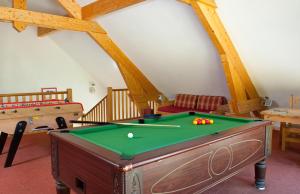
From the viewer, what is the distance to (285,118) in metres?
3.57

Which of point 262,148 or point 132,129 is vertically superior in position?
point 132,129

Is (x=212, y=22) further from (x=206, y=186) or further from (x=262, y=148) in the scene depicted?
(x=206, y=186)

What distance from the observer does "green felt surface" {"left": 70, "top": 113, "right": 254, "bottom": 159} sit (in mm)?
1722

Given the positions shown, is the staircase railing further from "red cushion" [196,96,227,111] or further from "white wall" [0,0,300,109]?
"red cushion" [196,96,227,111]

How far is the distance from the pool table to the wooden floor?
426mm

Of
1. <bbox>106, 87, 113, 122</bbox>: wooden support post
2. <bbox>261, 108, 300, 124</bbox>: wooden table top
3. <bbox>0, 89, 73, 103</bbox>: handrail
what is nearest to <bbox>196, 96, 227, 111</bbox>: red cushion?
<bbox>261, 108, 300, 124</bbox>: wooden table top

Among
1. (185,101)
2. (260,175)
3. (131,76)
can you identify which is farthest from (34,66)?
(260,175)

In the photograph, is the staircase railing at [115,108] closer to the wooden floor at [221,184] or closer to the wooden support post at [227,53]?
the wooden floor at [221,184]

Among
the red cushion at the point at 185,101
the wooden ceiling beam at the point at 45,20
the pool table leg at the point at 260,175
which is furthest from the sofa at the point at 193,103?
the pool table leg at the point at 260,175

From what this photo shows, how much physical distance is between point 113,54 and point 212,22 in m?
2.62

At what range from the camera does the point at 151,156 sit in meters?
1.51

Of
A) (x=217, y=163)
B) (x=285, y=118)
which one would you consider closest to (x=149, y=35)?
(x=285, y=118)

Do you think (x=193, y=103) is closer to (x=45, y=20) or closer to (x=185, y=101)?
(x=185, y=101)

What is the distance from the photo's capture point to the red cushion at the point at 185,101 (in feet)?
18.5
